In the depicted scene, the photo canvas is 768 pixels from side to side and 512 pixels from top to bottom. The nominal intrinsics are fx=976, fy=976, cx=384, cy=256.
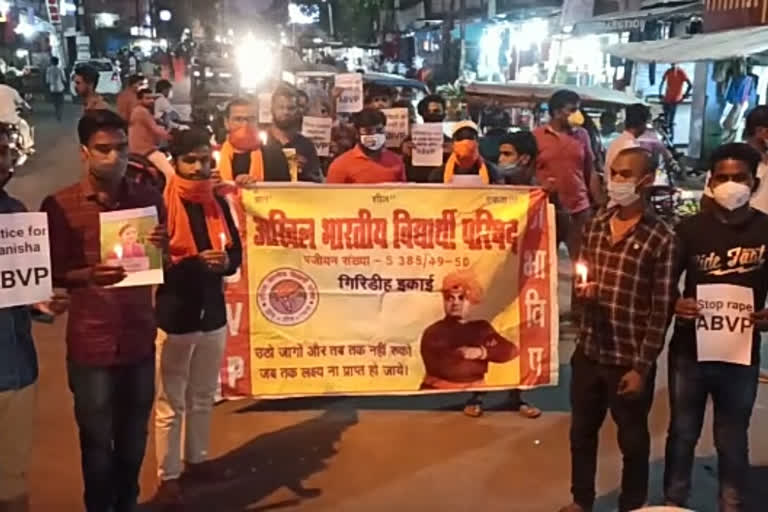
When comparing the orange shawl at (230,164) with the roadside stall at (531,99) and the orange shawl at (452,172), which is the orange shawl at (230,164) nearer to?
the orange shawl at (452,172)

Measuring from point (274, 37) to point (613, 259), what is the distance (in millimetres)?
44081

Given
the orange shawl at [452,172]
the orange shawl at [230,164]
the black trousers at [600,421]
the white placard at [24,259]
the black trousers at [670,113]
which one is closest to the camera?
the white placard at [24,259]

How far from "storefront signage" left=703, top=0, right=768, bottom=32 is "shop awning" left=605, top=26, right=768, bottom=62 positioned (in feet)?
7.49

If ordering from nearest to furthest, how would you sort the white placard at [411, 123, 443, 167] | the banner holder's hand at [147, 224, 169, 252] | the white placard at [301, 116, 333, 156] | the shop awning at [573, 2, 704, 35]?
the banner holder's hand at [147, 224, 169, 252] < the white placard at [411, 123, 443, 167] < the white placard at [301, 116, 333, 156] < the shop awning at [573, 2, 704, 35]

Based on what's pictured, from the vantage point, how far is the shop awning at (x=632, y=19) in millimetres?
17734

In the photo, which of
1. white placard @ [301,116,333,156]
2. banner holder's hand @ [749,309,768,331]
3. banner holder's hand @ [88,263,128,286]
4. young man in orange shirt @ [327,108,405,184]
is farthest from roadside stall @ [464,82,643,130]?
banner holder's hand @ [88,263,128,286]

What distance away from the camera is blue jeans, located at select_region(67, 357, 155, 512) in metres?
4.09

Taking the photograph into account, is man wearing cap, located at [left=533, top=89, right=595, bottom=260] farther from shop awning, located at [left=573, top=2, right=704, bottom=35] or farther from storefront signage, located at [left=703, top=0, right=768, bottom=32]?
shop awning, located at [left=573, top=2, right=704, bottom=35]

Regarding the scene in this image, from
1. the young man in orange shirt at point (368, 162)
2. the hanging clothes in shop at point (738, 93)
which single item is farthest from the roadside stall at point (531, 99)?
the young man in orange shirt at point (368, 162)

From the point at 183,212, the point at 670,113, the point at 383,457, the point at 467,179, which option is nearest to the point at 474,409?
the point at 383,457

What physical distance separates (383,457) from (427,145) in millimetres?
3046

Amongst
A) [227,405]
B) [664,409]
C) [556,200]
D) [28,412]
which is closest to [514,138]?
[556,200]

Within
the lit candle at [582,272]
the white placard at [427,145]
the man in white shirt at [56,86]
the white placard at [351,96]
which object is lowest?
the lit candle at [582,272]

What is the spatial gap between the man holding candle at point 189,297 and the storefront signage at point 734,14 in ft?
20.7
